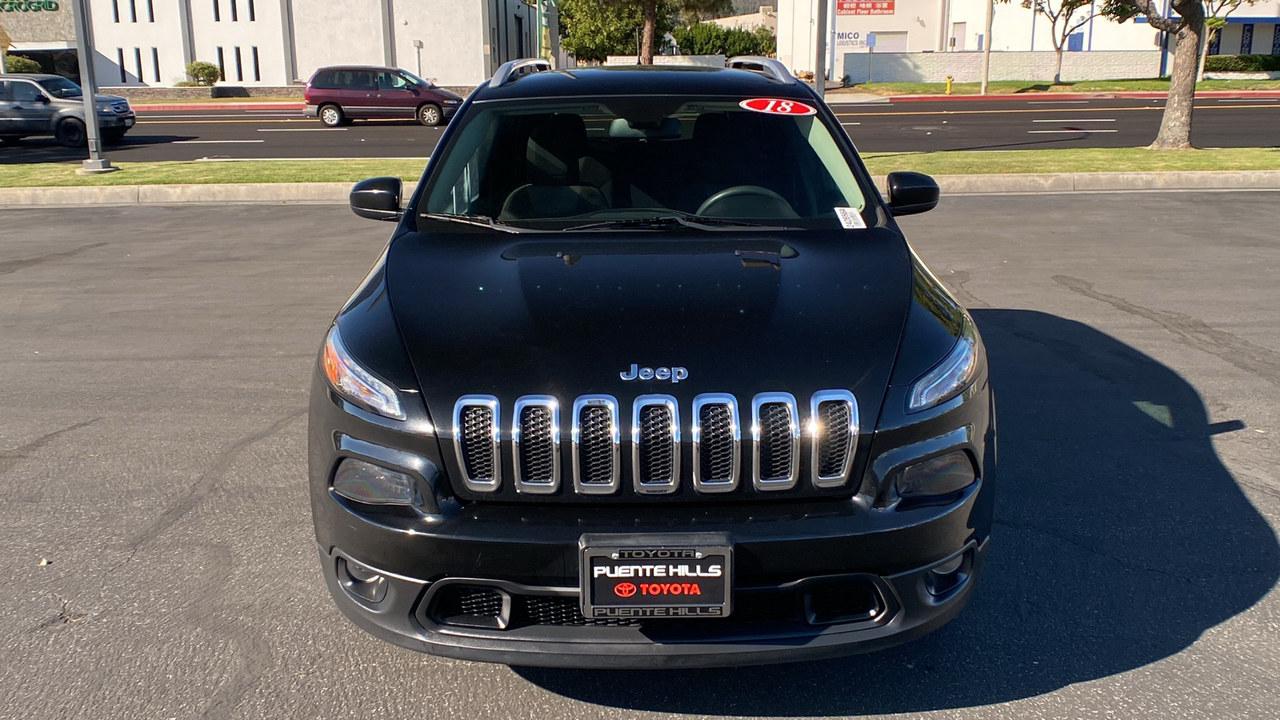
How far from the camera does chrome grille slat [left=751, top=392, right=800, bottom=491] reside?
261cm

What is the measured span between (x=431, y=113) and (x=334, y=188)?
15096 mm

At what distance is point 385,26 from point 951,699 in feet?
175

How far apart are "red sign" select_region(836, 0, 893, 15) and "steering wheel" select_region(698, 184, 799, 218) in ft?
207

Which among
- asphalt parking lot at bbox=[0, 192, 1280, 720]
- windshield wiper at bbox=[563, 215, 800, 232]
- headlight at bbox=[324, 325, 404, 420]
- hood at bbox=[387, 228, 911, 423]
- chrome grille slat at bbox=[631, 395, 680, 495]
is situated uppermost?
windshield wiper at bbox=[563, 215, 800, 232]

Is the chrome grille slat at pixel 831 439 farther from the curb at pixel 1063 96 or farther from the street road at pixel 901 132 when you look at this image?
the curb at pixel 1063 96

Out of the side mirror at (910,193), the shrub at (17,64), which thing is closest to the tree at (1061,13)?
the side mirror at (910,193)

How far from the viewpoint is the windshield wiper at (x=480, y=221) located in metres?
3.84

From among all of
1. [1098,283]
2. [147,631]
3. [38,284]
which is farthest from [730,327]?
[38,284]

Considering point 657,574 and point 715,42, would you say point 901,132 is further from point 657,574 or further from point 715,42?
point 715,42

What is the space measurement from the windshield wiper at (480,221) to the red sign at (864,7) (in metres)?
63.4

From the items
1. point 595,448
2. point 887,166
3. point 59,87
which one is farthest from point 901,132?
point 595,448

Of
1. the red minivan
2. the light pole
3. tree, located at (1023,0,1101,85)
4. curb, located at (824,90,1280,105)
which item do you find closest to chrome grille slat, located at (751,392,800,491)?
the light pole

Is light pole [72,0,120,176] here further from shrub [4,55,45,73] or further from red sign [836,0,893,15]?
red sign [836,0,893,15]

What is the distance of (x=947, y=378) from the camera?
286 cm
